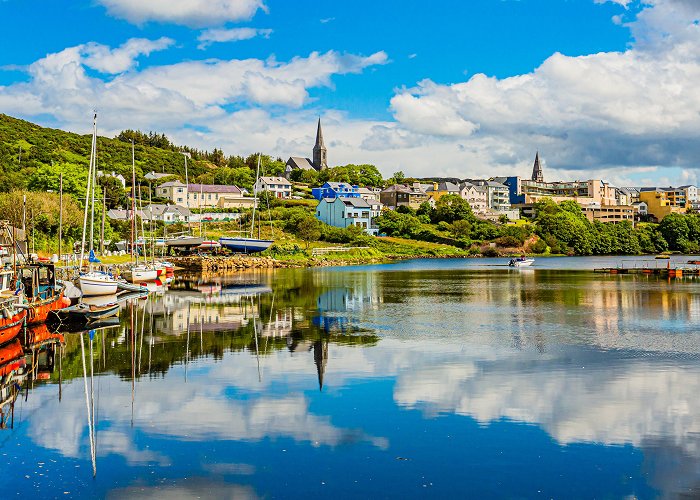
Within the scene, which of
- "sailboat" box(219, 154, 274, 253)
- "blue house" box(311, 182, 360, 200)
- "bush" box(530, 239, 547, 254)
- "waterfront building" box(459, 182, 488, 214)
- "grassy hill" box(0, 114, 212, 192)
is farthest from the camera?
"waterfront building" box(459, 182, 488, 214)

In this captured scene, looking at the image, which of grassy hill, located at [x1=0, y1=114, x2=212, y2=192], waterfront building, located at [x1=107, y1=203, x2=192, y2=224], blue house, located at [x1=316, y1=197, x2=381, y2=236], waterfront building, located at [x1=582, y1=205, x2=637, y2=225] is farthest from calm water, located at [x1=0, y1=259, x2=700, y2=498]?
waterfront building, located at [x1=582, y1=205, x2=637, y2=225]

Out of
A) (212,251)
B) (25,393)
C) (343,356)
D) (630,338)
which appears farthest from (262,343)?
(212,251)

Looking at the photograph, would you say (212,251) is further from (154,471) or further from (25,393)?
(154,471)

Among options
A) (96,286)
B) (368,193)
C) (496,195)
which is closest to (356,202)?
(368,193)

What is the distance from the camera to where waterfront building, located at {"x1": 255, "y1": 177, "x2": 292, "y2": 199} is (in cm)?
14905

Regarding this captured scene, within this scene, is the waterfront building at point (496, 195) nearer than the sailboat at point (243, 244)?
No

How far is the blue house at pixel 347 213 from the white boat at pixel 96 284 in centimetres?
9081

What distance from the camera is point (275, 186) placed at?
15225 cm

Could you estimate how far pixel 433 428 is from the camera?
1706 cm

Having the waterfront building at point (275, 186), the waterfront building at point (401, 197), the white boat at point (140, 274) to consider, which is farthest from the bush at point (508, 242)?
the white boat at point (140, 274)

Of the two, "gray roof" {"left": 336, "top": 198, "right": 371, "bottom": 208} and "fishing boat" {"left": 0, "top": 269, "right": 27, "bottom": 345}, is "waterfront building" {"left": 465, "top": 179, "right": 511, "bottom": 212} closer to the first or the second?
"gray roof" {"left": 336, "top": 198, "right": 371, "bottom": 208}

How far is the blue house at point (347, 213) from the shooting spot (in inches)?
5517

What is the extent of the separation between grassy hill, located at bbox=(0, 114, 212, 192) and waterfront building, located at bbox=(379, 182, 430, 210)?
4863 centimetres

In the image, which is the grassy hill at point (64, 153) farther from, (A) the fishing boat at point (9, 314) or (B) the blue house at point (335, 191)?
(A) the fishing boat at point (9, 314)
